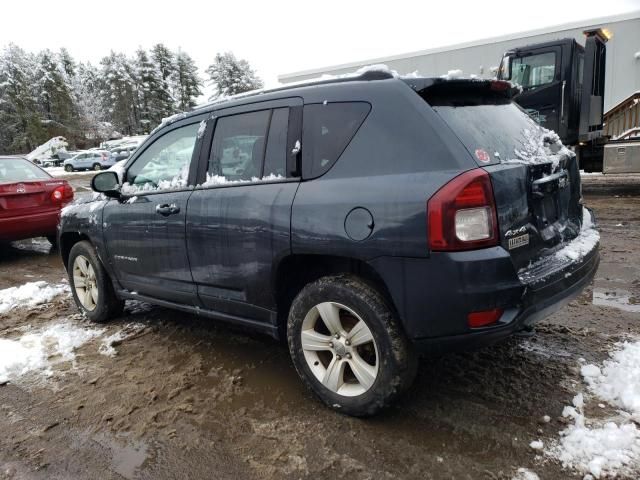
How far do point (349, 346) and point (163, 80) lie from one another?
68.1 meters

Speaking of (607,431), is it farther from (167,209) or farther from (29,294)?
(29,294)

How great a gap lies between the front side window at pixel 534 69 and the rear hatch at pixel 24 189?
27.7 ft

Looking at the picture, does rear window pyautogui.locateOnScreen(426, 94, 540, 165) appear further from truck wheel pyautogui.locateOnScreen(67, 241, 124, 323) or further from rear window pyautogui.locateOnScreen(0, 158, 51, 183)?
rear window pyautogui.locateOnScreen(0, 158, 51, 183)

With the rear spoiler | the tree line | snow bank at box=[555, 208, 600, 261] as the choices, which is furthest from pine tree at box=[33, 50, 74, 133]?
snow bank at box=[555, 208, 600, 261]

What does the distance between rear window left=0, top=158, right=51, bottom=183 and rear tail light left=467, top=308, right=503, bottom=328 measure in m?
7.36

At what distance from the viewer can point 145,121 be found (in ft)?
208

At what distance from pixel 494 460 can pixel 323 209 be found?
149 centimetres

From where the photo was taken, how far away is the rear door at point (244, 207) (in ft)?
9.64

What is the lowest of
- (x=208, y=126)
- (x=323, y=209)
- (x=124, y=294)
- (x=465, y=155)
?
(x=124, y=294)

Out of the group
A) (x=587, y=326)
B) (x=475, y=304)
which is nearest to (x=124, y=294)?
(x=475, y=304)

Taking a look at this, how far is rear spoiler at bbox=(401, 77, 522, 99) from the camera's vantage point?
8.64ft

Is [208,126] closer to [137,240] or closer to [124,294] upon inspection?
[137,240]

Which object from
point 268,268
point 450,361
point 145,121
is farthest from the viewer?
point 145,121

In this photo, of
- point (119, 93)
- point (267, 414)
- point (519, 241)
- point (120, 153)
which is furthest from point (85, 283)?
point (119, 93)
